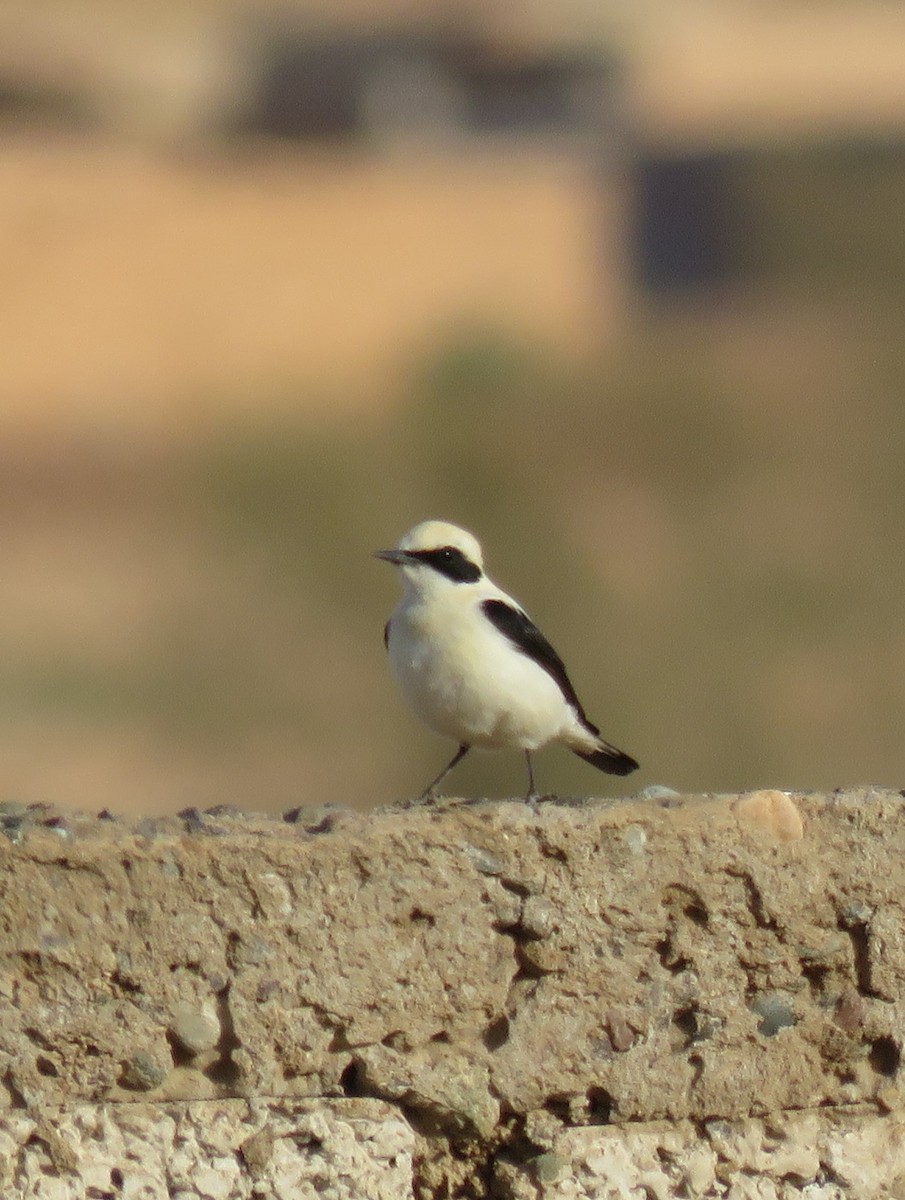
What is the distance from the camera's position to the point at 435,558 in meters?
5.53

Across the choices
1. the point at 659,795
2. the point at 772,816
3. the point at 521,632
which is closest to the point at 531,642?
the point at 521,632

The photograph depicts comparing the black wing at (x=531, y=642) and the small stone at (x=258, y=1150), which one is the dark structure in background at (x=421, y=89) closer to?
the black wing at (x=531, y=642)

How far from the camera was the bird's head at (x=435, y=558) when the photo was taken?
548 centimetres

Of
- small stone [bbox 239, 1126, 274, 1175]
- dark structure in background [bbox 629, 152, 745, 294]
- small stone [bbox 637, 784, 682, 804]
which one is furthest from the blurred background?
small stone [bbox 239, 1126, 274, 1175]

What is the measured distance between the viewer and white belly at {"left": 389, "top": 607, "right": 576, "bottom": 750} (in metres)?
5.28

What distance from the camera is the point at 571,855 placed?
3.20m

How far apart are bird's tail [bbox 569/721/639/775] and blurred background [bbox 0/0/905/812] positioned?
275 inches

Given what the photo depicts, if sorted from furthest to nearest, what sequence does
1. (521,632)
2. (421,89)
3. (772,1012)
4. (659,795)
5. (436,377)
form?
(421,89) < (436,377) < (521,632) < (659,795) < (772,1012)

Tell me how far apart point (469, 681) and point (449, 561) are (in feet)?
1.27

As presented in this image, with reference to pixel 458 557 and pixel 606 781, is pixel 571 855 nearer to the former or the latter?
pixel 458 557

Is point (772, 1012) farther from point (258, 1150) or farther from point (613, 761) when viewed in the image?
point (613, 761)

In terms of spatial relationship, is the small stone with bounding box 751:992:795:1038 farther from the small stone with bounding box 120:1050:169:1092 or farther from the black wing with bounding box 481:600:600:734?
the black wing with bounding box 481:600:600:734

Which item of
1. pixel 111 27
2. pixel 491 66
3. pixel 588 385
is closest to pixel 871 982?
pixel 588 385

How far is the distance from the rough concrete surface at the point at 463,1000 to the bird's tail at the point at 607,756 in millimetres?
2416
